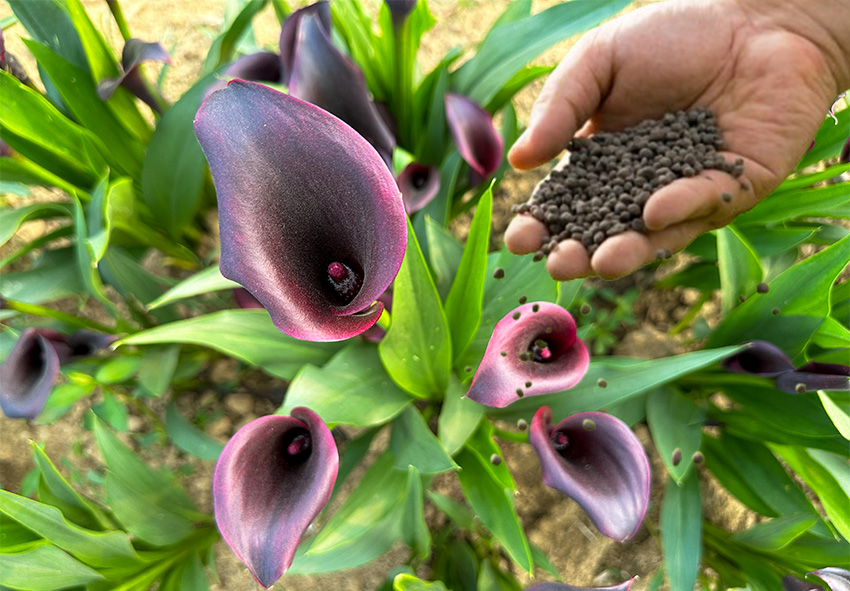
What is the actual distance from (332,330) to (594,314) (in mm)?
831

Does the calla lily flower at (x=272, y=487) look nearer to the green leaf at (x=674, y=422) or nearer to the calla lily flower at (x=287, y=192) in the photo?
the calla lily flower at (x=287, y=192)

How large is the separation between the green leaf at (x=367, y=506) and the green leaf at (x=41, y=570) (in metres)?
0.27

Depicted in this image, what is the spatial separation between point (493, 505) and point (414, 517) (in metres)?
0.11

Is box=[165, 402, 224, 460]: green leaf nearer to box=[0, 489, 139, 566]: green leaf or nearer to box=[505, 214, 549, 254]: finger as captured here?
box=[0, 489, 139, 566]: green leaf

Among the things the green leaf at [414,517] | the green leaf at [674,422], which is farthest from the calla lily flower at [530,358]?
the green leaf at [674,422]

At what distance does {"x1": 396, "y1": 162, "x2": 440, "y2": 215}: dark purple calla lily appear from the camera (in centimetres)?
86

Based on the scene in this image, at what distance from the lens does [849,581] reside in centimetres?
54

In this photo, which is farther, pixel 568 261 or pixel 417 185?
pixel 417 185

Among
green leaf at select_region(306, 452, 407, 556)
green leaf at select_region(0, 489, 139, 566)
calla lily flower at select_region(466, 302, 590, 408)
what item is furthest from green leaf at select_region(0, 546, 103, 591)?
calla lily flower at select_region(466, 302, 590, 408)

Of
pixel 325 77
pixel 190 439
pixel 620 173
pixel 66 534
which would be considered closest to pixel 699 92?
pixel 620 173

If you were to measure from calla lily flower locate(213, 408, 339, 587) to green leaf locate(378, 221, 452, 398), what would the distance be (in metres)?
0.16

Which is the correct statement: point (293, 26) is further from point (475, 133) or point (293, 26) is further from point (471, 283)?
point (471, 283)

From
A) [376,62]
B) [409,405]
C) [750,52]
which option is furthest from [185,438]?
[750,52]

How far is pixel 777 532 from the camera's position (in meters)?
0.72
